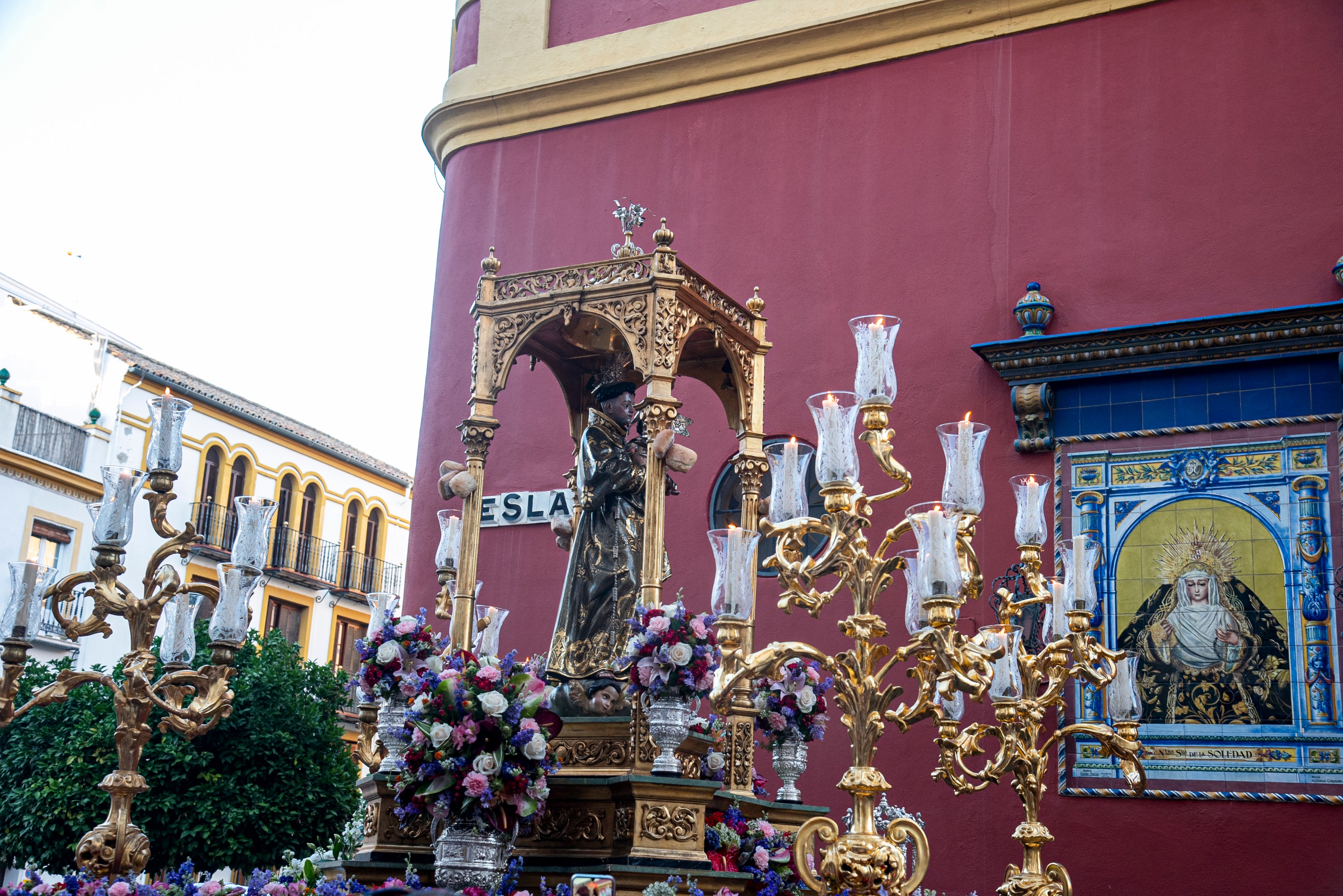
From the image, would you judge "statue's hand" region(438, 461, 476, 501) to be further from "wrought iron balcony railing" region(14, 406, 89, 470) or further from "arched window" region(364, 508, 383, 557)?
"arched window" region(364, 508, 383, 557)

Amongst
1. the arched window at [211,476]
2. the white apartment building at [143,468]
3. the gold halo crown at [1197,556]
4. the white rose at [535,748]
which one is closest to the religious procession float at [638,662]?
the white rose at [535,748]

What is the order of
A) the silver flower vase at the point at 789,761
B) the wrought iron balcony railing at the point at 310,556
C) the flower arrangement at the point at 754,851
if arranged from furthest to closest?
the wrought iron balcony railing at the point at 310,556
the silver flower vase at the point at 789,761
the flower arrangement at the point at 754,851

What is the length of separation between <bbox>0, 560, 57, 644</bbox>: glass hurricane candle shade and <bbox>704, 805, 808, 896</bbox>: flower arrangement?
9.72 ft

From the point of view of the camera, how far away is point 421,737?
5062mm

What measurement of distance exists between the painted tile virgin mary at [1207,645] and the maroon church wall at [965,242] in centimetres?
53

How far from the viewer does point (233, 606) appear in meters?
5.48

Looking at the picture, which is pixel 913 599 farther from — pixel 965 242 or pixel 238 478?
pixel 238 478

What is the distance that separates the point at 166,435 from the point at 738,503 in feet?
14.7

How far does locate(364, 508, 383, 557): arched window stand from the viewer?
2511 cm

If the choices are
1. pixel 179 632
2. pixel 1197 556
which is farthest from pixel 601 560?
pixel 1197 556

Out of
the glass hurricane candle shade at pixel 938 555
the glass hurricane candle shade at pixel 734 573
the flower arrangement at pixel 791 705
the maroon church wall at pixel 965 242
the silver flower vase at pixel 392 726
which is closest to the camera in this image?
the glass hurricane candle shade at pixel 938 555

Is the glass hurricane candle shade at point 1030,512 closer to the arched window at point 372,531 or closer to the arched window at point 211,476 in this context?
the arched window at point 211,476

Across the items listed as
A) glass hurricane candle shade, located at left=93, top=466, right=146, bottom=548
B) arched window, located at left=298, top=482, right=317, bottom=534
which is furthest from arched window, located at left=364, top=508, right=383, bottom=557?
glass hurricane candle shade, located at left=93, top=466, right=146, bottom=548

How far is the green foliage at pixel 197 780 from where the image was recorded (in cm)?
1065
